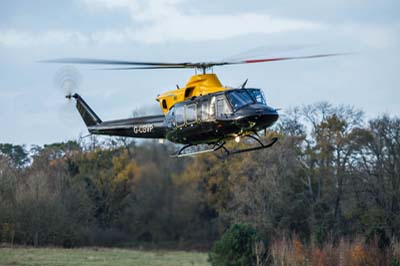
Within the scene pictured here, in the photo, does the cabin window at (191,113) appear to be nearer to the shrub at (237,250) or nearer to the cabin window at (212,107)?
the cabin window at (212,107)

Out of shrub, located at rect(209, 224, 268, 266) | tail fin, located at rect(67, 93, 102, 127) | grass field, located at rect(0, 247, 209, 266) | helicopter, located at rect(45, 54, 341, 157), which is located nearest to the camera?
helicopter, located at rect(45, 54, 341, 157)

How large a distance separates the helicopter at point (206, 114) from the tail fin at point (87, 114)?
2.99m

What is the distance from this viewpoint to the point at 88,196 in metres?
43.2

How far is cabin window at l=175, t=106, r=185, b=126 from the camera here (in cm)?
2553

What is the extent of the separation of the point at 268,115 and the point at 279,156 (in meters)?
33.4

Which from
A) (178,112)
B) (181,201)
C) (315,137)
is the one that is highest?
(315,137)

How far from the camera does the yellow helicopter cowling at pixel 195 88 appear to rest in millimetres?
25703

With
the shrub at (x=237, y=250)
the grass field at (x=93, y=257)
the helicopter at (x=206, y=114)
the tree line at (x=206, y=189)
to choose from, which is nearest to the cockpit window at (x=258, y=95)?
the helicopter at (x=206, y=114)

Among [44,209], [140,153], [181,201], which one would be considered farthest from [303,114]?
[140,153]

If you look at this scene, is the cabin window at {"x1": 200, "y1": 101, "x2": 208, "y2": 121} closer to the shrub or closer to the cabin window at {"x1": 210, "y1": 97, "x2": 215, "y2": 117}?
the cabin window at {"x1": 210, "y1": 97, "x2": 215, "y2": 117}

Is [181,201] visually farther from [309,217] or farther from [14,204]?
[309,217]

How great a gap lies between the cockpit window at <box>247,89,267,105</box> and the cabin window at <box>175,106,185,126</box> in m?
2.27

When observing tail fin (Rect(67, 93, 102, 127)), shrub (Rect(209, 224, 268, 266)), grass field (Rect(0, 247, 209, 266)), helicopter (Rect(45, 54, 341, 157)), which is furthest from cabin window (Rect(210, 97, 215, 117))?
grass field (Rect(0, 247, 209, 266))

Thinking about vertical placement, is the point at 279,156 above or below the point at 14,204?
above
